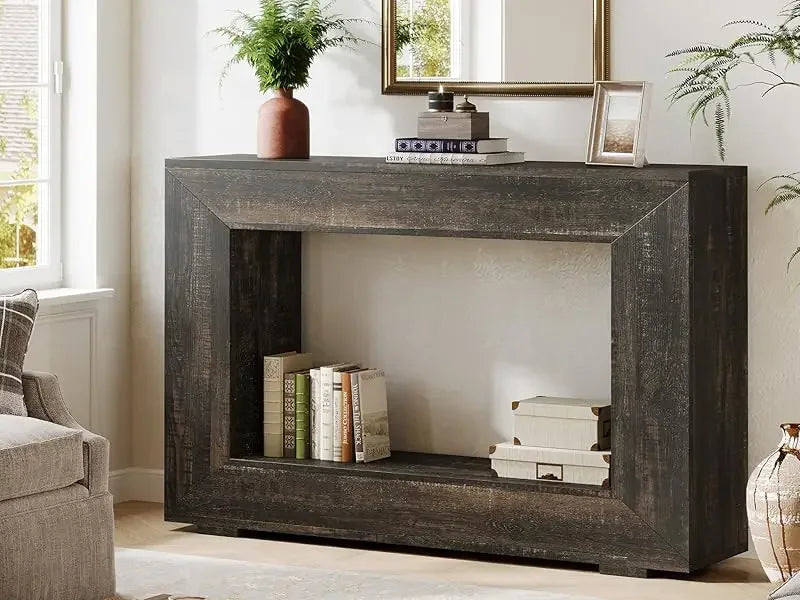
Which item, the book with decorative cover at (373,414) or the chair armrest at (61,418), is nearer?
the chair armrest at (61,418)

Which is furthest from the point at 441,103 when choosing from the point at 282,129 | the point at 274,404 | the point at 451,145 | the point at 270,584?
the point at 270,584

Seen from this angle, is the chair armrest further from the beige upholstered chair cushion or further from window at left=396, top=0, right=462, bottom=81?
window at left=396, top=0, right=462, bottom=81

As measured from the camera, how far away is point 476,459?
16.0ft

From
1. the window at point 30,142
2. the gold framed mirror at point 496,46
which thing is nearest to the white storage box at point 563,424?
the gold framed mirror at point 496,46

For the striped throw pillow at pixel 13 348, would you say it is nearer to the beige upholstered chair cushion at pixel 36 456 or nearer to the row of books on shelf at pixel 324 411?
the beige upholstered chair cushion at pixel 36 456

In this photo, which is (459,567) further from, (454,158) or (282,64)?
(282,64)

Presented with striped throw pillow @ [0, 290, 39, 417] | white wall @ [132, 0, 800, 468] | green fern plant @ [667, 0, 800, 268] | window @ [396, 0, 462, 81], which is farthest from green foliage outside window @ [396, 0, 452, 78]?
striped throw pillow @ [0, 290, 39, 417]

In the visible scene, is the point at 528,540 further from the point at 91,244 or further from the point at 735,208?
the point at 91,244

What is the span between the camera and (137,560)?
449cm

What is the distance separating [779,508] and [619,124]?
1.18m

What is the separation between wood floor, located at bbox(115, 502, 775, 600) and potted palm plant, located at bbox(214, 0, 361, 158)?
1228mm

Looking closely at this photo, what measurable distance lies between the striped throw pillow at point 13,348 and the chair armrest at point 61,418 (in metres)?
0.04

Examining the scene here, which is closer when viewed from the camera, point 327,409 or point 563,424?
point 563,424

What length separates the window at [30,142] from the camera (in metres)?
5.08
